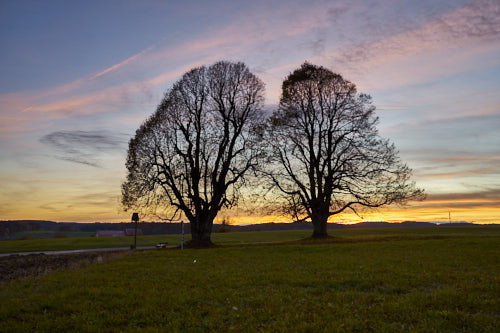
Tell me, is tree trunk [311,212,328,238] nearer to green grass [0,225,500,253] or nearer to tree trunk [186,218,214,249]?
green grass [0,225,500,253]

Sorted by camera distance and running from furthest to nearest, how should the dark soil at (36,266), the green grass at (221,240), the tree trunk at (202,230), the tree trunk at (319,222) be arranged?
the green grass at (221,240) < the tree trunk at (319,222) < the tree trunk at (202,230) < the dark soil at (36,266)

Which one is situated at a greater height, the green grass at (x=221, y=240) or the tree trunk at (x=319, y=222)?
the tree trunk at (x=319, y=222)

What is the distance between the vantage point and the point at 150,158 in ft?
126

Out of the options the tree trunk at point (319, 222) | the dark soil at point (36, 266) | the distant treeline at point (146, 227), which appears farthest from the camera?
the distant treeline at point (146, 227)

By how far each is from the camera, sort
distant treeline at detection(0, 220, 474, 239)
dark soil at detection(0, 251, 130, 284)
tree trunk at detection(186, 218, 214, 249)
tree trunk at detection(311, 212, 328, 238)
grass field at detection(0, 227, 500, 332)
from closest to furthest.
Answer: grass field at detection(0, 227, 500, 332)
dark soil at detection(0, 251, 130, 284)
tree trunk at detection(186, 218, 214, 249)
tree trunk at detection(311, 212, 328, 238)
distant treeline at detection(0, 220, 474, 239)

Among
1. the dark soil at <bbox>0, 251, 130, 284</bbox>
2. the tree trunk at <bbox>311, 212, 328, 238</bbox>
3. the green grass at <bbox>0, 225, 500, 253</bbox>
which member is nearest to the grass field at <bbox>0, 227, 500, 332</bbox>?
the dark soil at <bbox>0, 251, 130, 284</bbox>

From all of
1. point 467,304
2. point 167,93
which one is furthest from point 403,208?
point 467,304

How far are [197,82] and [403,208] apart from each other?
87.4ft

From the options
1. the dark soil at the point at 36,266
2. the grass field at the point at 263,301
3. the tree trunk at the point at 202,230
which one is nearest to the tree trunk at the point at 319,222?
the tree trunk at the point at 202,230

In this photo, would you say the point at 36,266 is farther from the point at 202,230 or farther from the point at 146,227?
the point at 146,227

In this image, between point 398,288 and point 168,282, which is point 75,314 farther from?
point 398,288

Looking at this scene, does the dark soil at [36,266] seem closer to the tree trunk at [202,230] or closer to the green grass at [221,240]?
the tree trunk at [202,230]

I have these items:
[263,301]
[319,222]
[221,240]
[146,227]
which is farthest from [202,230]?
[146,227]

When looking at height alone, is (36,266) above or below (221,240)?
above
